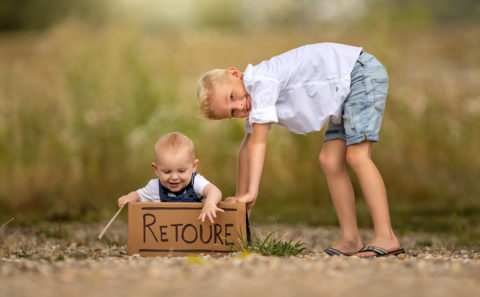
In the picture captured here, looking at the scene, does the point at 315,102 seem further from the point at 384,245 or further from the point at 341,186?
the point at 384,245

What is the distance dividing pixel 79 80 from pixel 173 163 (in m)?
4.33

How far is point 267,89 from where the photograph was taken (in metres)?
3.37

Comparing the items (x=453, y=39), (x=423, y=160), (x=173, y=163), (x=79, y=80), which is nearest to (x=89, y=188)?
(x=79, y=80)

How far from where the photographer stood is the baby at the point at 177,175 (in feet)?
11.1

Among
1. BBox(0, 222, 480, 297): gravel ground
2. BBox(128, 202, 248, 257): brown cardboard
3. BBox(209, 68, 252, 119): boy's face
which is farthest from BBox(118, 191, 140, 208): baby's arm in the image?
BBox(209, 68, 252, 119): boy's face

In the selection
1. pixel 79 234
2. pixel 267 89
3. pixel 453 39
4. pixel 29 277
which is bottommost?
pixel 79 234

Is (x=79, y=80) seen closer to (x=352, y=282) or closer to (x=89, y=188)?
(x=89, y=188)

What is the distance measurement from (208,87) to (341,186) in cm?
106

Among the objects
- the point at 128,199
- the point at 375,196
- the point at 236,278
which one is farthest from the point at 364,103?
the point at 236,278

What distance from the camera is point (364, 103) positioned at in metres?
3.51

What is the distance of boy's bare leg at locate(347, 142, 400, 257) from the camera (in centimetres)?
Answer: 340

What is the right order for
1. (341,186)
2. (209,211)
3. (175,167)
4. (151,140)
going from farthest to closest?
(151,140) → (341,186) → (175,167) → (209,211)

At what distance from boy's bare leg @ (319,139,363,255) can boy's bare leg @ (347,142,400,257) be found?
0.23m

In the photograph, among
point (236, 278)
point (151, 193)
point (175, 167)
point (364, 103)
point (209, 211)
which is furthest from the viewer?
point (151, 193)
